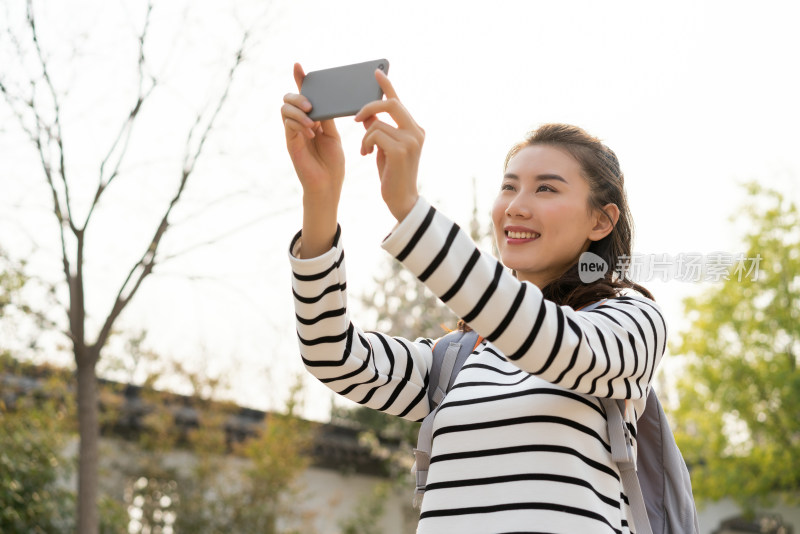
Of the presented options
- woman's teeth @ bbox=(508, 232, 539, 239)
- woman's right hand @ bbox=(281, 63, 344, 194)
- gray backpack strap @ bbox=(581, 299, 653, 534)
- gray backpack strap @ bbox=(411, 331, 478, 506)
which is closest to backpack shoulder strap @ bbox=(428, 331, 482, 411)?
gray backpack strap @ bbox=(411, 331, 478, 506)

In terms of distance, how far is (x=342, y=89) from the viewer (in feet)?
4.86

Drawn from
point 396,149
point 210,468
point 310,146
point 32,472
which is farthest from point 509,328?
point 210,468

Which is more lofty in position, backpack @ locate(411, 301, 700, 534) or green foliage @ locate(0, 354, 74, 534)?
green foliage @ locate(0, 354, 74, 534)

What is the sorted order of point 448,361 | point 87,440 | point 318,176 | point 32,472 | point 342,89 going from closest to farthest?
point 342,89 → point 318,176 → point 448,361 → point 87,440 → point 32,472

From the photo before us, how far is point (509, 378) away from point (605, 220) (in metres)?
0.41

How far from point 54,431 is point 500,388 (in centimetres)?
703

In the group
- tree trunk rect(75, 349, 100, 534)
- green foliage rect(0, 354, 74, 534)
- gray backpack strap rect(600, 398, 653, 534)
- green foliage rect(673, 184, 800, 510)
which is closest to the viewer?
gray backpack strap rect(600, 398, 653, 534)

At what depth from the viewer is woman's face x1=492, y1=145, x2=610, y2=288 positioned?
1.72 metres

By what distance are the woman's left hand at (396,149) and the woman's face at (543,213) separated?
409 mm

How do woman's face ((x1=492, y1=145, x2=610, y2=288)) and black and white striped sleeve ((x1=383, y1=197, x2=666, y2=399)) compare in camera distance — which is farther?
woman's face ((x1=492, y1=145, x2=610, y2=288))

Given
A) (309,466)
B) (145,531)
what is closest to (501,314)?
(145,531)

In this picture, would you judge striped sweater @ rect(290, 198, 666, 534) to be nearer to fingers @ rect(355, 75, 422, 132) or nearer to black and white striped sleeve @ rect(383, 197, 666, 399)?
black and white striped sleeve @ rect(383, 197, 666, 399)

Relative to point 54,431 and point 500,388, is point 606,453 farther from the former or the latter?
point 54,431

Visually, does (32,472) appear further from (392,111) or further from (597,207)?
(392,111)
